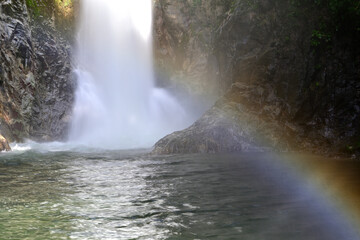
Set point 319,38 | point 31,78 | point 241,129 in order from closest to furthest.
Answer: point 319,38 → point 241,129 → point 31,78

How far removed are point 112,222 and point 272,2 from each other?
15.8 meters

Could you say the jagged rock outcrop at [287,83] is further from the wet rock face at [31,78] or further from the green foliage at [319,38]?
the wet rock face at [31,78]

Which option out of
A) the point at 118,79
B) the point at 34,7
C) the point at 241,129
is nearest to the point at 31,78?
the point at 34,7

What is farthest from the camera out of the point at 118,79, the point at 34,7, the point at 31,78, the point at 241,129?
the point at 118,79

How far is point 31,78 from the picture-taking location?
2417 cm

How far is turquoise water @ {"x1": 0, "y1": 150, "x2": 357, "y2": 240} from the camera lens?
434 cm

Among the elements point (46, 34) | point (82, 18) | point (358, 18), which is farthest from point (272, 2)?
point (82, 18)

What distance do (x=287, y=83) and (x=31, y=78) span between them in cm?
1800

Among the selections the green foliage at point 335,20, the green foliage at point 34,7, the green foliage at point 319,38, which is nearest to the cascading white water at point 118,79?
the green foliage at point 34,7

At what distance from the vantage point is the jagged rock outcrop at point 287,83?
14078 mm

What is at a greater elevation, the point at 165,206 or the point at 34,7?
the point at 34,7

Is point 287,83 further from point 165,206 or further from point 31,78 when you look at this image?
point 31,78

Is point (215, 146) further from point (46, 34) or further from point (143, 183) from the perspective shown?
point (46, 34)

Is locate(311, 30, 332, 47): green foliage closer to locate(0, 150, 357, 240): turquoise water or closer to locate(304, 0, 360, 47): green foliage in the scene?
locate(304, 0, 360, 47): green foliage
